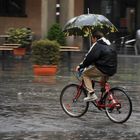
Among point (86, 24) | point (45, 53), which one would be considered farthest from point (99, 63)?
point (45, 53)

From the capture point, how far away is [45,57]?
1856 centimetres

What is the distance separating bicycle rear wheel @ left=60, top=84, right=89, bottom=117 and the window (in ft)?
61.4

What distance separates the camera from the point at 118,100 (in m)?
10.8

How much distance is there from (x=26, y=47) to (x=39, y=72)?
24.6ft

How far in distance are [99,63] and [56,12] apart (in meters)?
16.1

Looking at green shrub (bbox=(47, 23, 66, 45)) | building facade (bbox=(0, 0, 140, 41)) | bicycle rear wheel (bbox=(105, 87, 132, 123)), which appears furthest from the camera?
building facade (bbox=(0, 0, 140, 41))

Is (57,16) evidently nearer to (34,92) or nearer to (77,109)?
(34,92)

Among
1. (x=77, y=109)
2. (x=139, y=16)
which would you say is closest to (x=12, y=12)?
(x=139, y=16)

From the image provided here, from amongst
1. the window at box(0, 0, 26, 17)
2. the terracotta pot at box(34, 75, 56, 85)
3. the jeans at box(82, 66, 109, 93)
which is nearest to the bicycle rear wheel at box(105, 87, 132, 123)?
the jeans at box(82, 66, 109, 93)

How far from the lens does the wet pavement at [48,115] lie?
9.68m

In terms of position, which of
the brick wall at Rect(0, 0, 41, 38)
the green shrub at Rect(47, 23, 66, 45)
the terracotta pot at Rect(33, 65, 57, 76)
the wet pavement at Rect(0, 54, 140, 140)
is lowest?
A: the wet pavement at Rect(0, 54, 140, 140)

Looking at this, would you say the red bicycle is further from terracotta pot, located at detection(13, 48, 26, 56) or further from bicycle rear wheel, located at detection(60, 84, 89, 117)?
terracotta pot, located at detection(13, 48, 26, 56)

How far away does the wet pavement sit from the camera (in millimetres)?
9680

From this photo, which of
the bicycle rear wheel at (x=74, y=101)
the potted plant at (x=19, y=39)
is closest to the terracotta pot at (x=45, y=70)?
the potted plant at (x=19, y=39)
